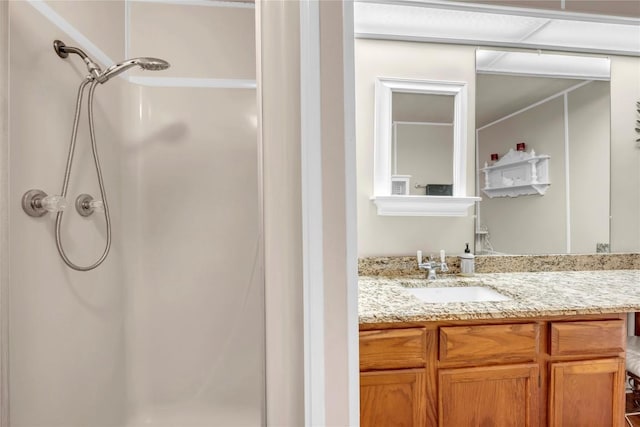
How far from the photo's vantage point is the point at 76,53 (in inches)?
48.2

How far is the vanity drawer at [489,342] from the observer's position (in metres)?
1.16

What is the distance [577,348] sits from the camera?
3.97 ft

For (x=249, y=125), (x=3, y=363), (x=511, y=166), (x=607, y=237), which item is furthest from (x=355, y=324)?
(x=607, y=237)

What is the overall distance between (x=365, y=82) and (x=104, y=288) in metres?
1.57

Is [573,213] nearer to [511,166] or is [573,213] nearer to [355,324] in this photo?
[511,166]

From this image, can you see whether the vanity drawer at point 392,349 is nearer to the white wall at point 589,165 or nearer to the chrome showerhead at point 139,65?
the chrome showerhead at point 139,65

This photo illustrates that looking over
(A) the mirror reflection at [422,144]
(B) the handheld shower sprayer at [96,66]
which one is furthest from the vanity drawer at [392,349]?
(B) the handheld shower sprayer at [96,66]

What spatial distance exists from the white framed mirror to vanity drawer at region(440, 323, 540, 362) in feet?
2.42

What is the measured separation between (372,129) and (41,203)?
4.65 feet

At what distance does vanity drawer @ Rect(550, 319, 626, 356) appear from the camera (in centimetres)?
120

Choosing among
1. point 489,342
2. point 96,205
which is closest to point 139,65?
point 96,205

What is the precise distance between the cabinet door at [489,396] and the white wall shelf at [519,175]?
996 millimetres

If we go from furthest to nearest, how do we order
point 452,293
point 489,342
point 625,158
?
1. point 625,158
2. point 452,293
3. point 489,342

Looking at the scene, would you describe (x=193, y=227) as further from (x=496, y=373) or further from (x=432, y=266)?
(x=496, y=373)
